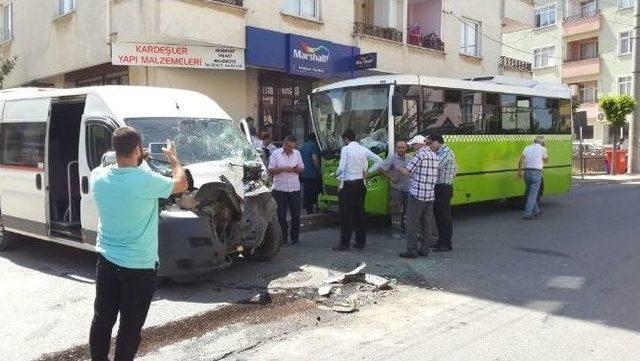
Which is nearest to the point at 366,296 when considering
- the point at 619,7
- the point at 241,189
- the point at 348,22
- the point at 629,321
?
the point at 241,189

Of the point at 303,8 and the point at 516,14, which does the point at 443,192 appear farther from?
the point at 516,14

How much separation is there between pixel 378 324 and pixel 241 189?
261 cm

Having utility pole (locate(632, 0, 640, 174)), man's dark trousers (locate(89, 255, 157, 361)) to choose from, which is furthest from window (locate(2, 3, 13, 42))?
utility pole (locate(632, 0, 640, 174))

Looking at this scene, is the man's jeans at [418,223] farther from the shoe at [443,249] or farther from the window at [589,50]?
the window at [589,50]

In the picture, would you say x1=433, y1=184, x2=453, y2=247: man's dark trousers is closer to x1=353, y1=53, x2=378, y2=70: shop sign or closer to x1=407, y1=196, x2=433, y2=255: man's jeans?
x1=407, y1=196, x2=433, y2=255: man's jeans

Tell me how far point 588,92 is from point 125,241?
48354mm

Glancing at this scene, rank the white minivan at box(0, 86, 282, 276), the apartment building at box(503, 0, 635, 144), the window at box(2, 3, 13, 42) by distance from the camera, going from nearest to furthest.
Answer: the white minivan at box(0, 86, 282, 276)
the window at box(2, 3, 13, 42)
the apartment building at box(503, 0, 635, 144)

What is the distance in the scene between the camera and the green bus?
1116 centimetres

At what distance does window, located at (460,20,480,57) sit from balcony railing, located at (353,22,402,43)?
14.1 feet

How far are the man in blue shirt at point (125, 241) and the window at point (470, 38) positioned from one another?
21210mm

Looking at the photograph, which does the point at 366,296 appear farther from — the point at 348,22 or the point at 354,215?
the point at 348,22

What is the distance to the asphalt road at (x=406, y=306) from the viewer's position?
5.07 metres

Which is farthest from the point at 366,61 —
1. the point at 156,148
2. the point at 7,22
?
the point at 7,22

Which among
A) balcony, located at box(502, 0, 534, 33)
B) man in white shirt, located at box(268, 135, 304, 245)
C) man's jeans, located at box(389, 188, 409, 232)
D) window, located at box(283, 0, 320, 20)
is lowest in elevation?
man's jeans, located at box(389, 188, 409, 232)
